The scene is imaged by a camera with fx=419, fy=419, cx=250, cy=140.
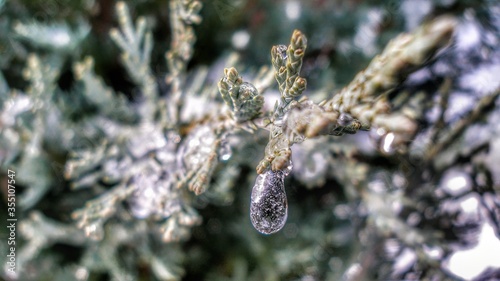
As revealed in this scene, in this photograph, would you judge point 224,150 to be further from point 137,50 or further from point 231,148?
point 137,50

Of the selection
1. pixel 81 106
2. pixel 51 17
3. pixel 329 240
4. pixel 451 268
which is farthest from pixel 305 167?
pixel 51 17

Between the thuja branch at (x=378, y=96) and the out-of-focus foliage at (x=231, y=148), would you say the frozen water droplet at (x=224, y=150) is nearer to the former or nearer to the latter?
the out-of-focus foliage at (x=231, y=148)

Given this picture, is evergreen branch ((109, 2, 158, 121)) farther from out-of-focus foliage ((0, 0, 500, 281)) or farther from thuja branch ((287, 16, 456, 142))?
thuja branch ((287, 16, 456, 142))

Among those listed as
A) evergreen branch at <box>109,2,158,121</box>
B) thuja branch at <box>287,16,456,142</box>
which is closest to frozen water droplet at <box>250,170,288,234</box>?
thuja branch at <box>287,16,456,142</box>

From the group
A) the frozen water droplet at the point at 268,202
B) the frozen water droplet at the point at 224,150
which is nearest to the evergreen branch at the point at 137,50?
the frozen water droplet at the point at 224,150

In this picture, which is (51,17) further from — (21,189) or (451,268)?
(451,268)
